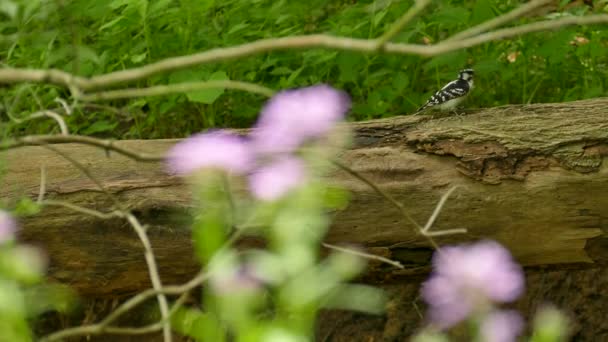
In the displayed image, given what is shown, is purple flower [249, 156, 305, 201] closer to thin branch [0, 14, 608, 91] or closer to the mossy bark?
thin branch [0, 14, 608, 91]

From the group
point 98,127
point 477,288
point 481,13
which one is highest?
point 477,288

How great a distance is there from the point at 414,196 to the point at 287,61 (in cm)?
165

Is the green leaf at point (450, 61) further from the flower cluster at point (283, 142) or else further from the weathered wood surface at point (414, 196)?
the flower cluster at point (283, 142)

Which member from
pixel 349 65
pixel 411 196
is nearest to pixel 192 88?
pixel 411 196

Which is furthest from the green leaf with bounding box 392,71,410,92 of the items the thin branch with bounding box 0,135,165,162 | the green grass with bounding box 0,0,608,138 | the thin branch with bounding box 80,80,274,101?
the thin branch with bounding box 80,80,274,101

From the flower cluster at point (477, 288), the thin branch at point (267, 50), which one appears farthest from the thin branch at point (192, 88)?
the flower cluster at point (477, 288)

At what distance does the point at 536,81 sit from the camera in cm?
441

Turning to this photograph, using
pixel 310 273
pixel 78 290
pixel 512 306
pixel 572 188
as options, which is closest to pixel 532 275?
pixel 512 306

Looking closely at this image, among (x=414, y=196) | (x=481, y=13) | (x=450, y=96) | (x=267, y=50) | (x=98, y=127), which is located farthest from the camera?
(x=98, y=127)

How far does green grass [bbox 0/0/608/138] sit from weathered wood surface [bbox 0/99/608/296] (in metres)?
0.94

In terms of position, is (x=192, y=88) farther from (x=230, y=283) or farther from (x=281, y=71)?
(x=281, y=71)

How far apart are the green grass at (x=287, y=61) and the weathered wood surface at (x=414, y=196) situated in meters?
0.94

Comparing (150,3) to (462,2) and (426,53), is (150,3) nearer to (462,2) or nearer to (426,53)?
(462,2)

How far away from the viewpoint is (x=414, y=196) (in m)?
2.81
